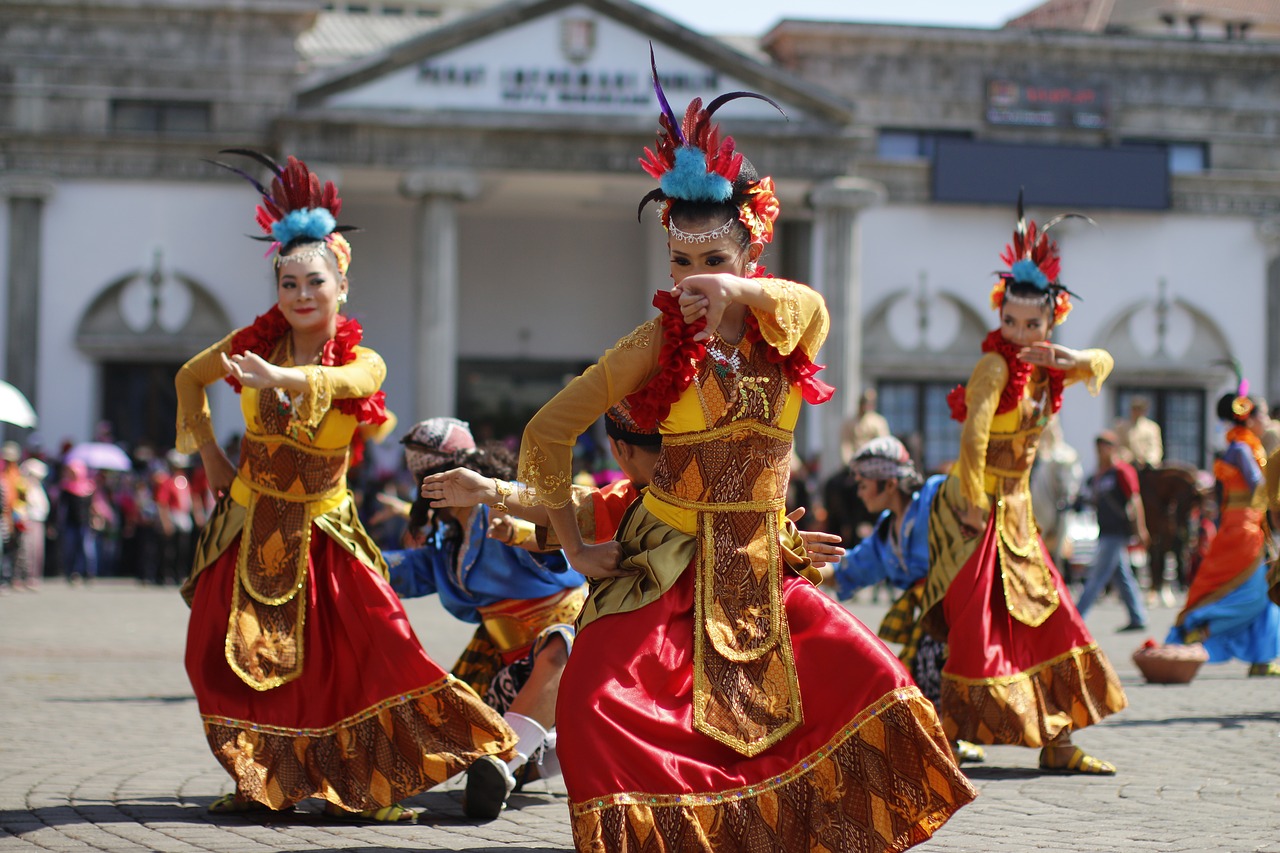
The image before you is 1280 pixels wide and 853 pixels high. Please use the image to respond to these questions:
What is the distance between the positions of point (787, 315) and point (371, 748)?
7.61 feet

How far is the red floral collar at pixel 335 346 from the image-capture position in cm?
601

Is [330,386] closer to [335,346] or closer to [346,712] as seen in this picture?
[335,346]

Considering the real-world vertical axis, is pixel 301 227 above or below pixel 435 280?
below

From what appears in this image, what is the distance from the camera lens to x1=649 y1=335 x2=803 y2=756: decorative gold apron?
4.35 metres

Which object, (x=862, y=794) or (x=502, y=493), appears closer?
(x=862, y=794)

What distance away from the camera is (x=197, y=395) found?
6.25 meters

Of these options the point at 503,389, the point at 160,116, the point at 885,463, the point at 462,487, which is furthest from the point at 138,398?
the point at 462,487

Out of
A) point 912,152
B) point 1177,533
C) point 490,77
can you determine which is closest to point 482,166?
point 490,77

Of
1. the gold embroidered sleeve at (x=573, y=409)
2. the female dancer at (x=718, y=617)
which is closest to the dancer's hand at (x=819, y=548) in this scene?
the female dancer at (x=718, y=617)

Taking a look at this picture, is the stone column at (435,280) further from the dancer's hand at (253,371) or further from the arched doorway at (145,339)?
the dancer's hand at (253,371)

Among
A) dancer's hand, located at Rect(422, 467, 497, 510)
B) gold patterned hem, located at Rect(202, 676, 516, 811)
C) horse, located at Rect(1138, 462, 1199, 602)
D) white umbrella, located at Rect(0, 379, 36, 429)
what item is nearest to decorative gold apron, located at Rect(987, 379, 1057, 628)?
gold patterned hem, located at Rect(202, 676, 516, 811)

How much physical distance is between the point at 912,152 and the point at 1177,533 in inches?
508

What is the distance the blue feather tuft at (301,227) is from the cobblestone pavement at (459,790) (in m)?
2.10

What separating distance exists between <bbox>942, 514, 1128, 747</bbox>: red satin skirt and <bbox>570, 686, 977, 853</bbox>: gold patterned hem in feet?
8.02
